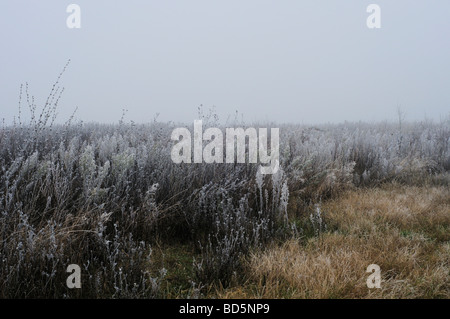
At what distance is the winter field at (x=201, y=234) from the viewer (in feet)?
7.29

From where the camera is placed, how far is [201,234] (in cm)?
335

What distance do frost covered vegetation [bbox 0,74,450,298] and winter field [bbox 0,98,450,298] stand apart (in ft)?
0.05

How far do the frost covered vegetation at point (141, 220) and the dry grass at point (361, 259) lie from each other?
10 centimetres

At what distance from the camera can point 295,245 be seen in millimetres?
2850

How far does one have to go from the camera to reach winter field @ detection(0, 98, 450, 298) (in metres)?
2.22

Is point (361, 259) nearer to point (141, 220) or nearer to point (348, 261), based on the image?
point (348, 261)

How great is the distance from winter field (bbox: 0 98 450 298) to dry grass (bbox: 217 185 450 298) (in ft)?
0.04

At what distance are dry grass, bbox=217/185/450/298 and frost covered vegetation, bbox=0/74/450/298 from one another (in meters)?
0.10

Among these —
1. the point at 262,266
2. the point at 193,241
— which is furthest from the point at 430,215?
the point at 193,241

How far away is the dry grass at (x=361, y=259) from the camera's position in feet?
7.23

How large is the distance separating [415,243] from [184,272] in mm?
2197

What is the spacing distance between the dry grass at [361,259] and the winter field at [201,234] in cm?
1

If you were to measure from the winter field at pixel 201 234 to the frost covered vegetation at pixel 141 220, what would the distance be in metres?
0.02
